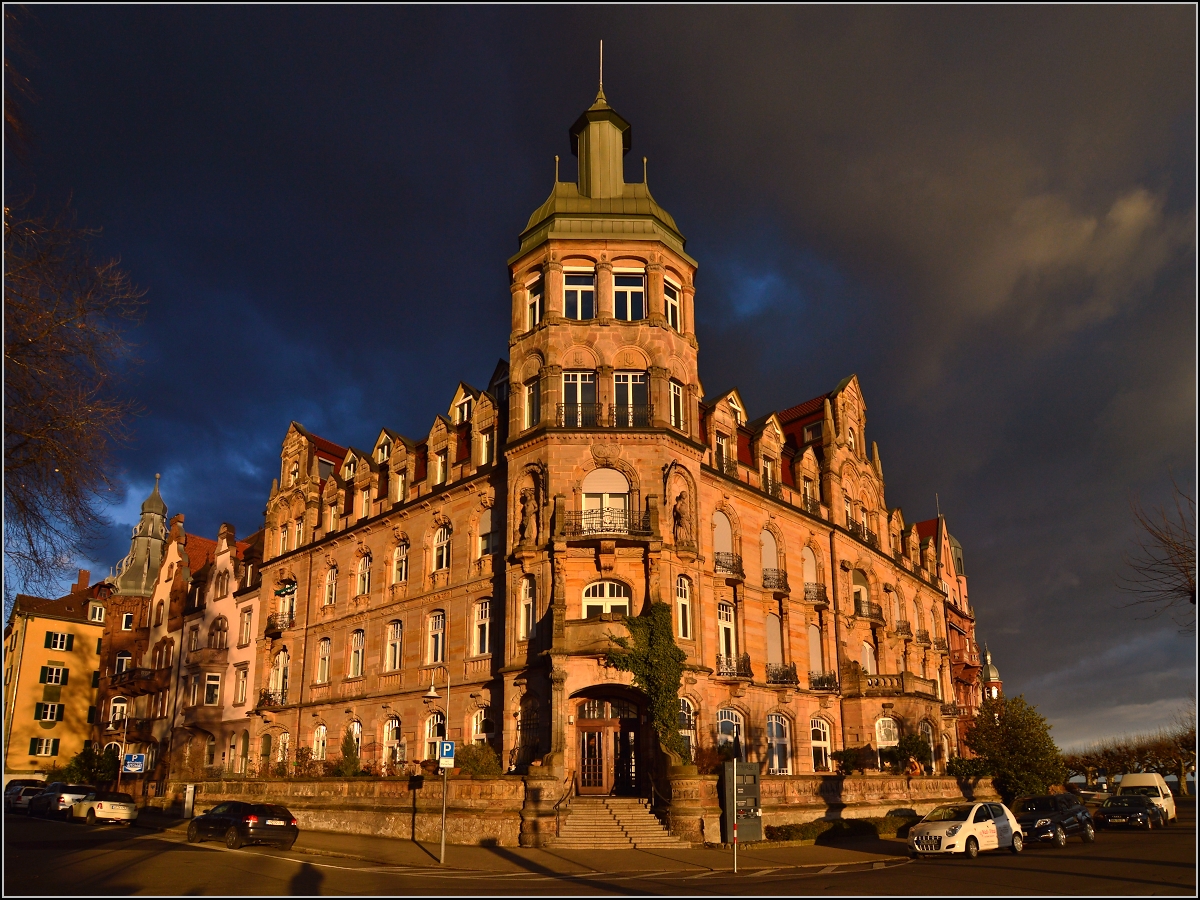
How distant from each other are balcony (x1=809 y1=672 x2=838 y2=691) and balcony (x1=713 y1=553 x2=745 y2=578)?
24.7 feet

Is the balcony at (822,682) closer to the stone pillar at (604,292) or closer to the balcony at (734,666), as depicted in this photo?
the balcony at (734,666)

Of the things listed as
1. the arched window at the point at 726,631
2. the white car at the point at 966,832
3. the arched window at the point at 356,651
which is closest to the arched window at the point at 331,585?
the arched window at the point at 356,651

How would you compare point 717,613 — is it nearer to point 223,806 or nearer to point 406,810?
point 406,810

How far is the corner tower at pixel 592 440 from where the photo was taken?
3334cm

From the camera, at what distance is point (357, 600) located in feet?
152

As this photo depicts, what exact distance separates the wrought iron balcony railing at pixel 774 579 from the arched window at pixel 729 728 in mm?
6006

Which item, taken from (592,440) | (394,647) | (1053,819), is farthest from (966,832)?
(394,647)

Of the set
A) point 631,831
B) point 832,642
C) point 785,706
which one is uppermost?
point 832,642

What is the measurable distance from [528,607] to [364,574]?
1465 cm

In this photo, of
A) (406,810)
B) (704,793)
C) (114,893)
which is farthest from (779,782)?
(114,893)

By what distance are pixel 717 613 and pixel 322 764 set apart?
64.8 ft

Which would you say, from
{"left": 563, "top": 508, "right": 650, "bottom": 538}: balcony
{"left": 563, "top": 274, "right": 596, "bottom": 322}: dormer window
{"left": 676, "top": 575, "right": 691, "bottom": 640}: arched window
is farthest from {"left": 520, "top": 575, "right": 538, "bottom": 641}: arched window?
{"left": 563, "top": 274, "right": 596, "bottom": 322}: dormer window

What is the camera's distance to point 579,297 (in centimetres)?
3803

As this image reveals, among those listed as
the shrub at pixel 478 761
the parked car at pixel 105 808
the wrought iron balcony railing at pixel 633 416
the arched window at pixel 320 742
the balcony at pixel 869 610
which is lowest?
the parked car at pixel 105 808
